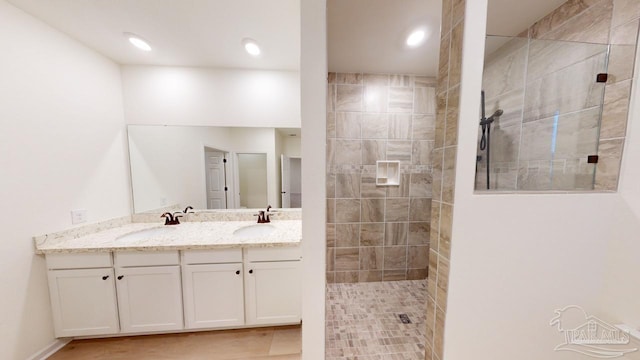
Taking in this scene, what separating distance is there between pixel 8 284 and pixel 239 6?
2.54m

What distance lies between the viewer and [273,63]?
6.70 feet

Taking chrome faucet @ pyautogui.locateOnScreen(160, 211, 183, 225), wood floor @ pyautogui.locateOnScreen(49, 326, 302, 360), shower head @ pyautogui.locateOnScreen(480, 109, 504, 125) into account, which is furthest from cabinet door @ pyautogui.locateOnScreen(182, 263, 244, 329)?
shower head @ pyautogui.locateOnScreen(480, 109, 504, 125)

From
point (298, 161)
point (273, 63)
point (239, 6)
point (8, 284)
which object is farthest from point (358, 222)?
point (8, 284)

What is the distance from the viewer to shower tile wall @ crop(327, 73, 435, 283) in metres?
2.35

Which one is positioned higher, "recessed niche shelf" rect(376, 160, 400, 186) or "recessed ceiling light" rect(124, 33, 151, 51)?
"recessed ceiling light" rect(124, 33, 151, 51)

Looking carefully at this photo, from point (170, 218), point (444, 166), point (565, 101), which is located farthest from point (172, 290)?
point (565, 101)

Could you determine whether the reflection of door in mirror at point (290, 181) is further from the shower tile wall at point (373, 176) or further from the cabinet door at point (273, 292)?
the cabinet door at point (273, 292)

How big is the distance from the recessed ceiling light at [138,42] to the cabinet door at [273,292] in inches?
86.3

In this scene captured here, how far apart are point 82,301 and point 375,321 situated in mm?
2527

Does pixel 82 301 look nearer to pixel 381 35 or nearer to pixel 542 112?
pixel 381 35

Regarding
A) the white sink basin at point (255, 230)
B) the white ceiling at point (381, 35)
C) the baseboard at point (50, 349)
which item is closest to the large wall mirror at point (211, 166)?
the white sink basin at point (255, 230)

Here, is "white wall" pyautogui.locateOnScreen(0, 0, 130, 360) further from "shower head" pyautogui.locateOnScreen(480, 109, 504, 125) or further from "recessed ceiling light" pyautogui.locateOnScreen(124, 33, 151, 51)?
"shower head" pyautogui.locateOnScreen(480, 109, 504, 125)

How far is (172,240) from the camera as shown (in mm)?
1673

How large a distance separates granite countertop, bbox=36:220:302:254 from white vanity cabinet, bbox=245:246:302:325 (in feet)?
0.31
